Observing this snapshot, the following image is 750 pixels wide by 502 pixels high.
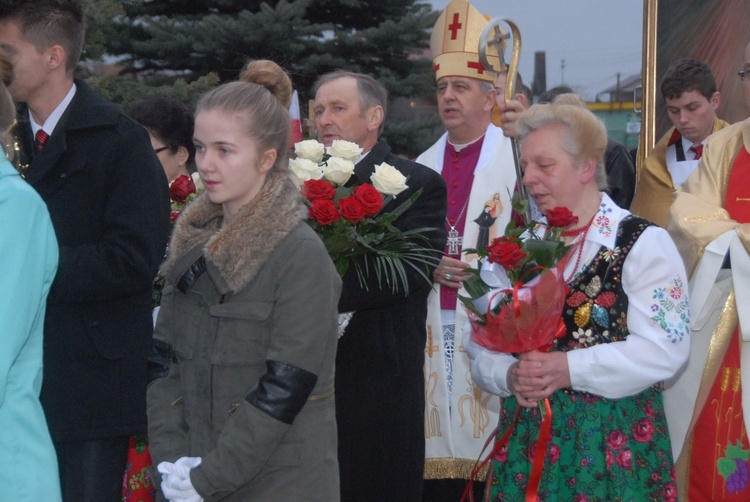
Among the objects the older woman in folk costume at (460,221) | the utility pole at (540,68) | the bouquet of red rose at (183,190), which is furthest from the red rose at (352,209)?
the utility pole at (540,68)

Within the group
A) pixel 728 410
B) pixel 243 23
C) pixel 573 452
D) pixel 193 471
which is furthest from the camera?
pixel 243 23

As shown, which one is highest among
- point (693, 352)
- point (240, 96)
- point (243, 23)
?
point (243, 23)

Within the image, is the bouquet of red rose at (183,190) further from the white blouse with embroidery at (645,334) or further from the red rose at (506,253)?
the white blouse with embroidery at (645,334)

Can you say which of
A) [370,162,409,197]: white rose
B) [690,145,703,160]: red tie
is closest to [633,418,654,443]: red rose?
[370,162,409,197]: white rose

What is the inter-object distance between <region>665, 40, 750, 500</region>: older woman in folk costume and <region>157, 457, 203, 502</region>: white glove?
1.97 m

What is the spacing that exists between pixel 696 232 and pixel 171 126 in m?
2.71

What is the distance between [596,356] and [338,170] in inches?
47.5

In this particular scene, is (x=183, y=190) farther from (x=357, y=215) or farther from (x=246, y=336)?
(x=246, y=336)

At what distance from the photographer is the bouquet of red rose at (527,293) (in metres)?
2.94

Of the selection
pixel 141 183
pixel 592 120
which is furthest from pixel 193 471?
pixel 592 120

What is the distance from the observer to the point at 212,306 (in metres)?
2.63

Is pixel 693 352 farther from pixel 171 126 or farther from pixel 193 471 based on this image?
pixel 171 126

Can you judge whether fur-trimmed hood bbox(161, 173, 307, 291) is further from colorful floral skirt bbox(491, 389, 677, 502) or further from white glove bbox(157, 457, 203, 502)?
colorful floral skirt bbox(491, 389, 677, 502)

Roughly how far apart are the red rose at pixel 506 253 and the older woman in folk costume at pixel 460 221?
6.35 ft
